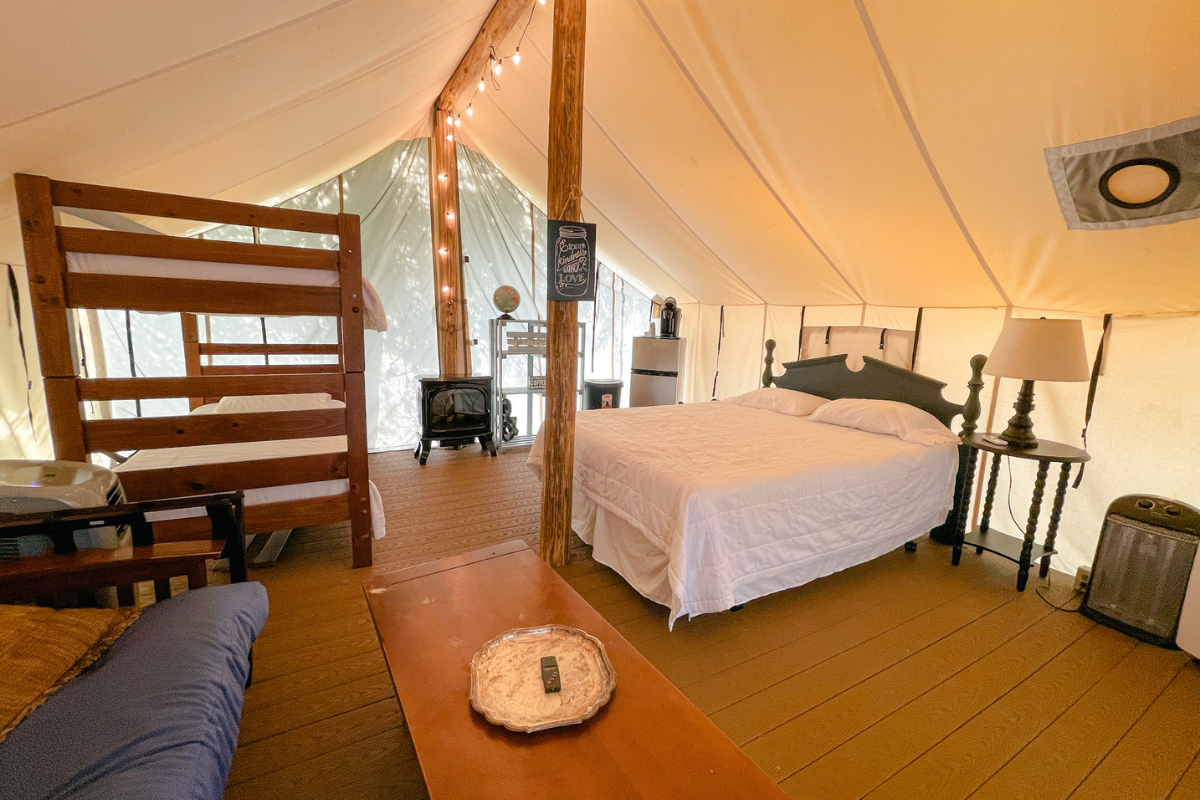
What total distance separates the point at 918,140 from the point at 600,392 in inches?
143

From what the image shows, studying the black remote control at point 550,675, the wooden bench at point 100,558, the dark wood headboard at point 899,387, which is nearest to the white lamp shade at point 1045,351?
the dark wood headboard at point 899,387

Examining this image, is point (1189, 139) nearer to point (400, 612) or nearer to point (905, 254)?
point (905, 254)

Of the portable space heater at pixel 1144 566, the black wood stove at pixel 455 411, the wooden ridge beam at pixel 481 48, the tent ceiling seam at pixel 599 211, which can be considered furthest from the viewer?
the black wood stove at pixel 455 411

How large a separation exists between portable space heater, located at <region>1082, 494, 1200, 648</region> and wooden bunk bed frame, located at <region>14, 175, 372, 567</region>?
134 inches

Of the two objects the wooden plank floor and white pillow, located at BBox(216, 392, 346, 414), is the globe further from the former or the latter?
the wooden plank floor

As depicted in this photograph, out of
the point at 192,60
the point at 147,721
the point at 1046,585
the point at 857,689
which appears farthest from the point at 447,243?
the point at 1046,585

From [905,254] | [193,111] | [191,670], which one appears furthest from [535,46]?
[191,670]

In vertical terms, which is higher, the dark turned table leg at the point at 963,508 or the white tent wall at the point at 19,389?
the white tent wall at the point at 19,389

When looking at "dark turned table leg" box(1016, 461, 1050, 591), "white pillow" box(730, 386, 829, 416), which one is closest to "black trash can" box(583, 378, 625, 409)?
"white pillow" box(730, 386, 829, 416)

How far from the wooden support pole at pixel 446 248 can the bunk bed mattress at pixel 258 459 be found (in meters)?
2.26

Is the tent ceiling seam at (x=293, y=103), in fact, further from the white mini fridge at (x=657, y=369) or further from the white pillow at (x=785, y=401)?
the white mini fridge at (x=657, y=369)

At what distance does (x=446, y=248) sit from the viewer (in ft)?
15.5

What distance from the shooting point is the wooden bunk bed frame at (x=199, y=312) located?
71.3 inches

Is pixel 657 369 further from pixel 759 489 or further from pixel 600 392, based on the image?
pixel 759 489
